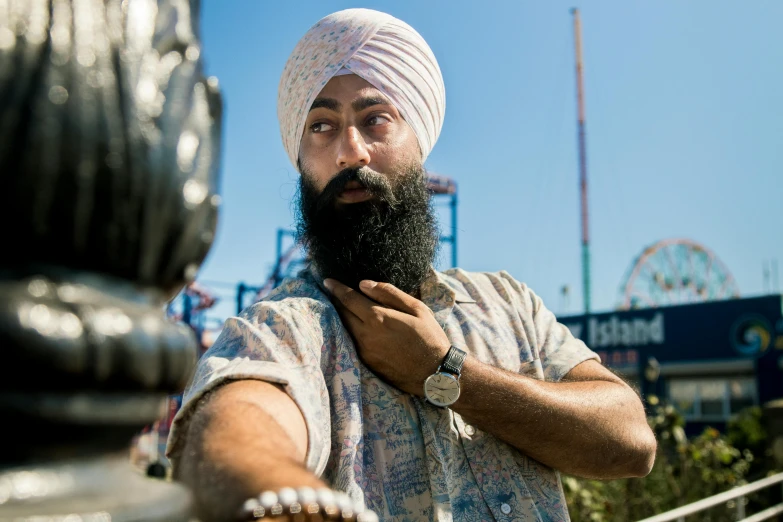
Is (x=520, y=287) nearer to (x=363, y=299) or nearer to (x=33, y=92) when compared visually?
(x=363, y=299)

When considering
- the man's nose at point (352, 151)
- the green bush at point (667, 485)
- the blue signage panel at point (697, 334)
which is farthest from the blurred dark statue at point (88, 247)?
the blue signage panel at point (697, 334)

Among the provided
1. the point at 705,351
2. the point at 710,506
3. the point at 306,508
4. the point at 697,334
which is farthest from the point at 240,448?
the point at 697,334

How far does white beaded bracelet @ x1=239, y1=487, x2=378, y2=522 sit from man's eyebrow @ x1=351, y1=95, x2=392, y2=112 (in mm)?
1663

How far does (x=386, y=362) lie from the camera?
1.77 m

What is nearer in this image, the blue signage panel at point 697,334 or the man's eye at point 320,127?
the man's eye at point 320,127

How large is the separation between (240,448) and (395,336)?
33.1 inches

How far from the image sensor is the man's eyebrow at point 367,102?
2.19 metres

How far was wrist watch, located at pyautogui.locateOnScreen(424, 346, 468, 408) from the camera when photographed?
68.0 inches

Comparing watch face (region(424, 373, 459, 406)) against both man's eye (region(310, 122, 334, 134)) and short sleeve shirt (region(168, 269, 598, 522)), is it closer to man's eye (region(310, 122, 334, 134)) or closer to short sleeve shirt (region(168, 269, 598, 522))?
short sleeve shirt (region(168, 269, 598, 522))

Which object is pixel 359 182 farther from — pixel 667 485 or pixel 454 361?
pixel 667 485

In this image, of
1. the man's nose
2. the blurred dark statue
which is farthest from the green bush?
the blurred dark statue

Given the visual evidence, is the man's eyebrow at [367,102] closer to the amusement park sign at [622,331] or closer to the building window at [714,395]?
the building window at [714,395]

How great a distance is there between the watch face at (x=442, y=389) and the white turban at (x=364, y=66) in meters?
0.96

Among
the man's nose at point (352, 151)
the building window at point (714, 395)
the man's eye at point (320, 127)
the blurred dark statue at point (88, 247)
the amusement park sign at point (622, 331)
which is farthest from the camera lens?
the amusement park sign at point (622, 331)
